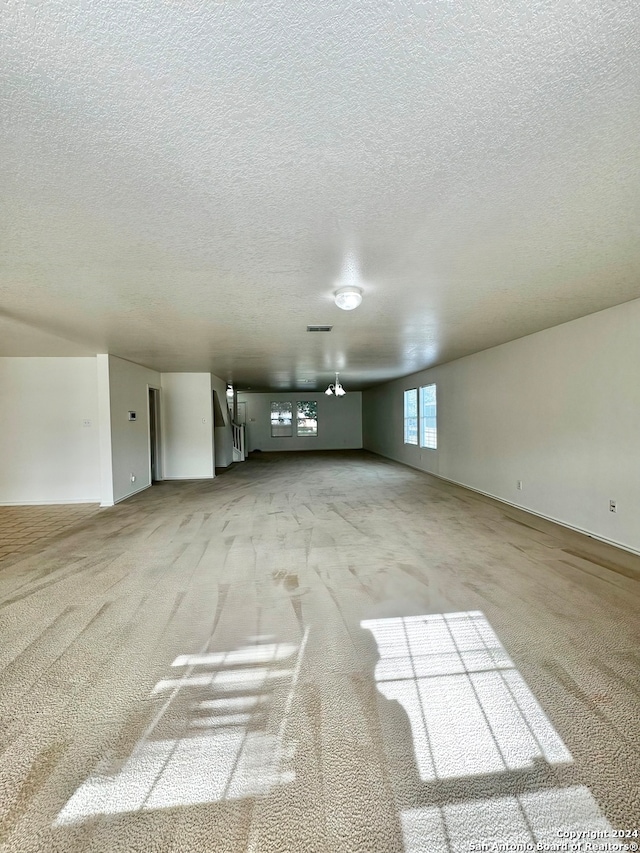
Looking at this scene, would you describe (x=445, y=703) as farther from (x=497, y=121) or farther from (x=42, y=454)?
(x=42, y=454)

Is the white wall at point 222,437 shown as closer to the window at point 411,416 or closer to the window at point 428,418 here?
the window at point 411,416

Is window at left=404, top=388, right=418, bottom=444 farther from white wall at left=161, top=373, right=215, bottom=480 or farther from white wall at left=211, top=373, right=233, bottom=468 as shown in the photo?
white wall at left=161, top=373, right=215, bottom=480

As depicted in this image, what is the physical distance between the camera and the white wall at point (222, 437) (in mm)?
9584

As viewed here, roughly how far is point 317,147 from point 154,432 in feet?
25.2

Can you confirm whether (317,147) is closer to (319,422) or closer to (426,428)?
(426,428)

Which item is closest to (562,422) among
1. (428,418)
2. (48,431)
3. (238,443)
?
(428,418)

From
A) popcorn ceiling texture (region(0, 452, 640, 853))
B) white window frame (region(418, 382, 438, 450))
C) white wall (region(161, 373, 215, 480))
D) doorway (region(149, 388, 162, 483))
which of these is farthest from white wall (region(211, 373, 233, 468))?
popcorn ceiling texture (region(0, 452, 640, 853))

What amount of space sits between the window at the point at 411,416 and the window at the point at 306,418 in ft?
16.3

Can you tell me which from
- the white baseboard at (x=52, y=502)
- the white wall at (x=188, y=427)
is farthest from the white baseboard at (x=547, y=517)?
the white baseboard at (x=52, y=502)

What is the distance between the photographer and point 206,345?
543cm

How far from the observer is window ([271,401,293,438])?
1438 centimetres

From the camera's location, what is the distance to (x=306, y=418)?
14523 mm

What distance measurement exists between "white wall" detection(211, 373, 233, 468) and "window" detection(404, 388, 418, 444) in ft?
15.8

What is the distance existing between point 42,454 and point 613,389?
8054 millimetres
